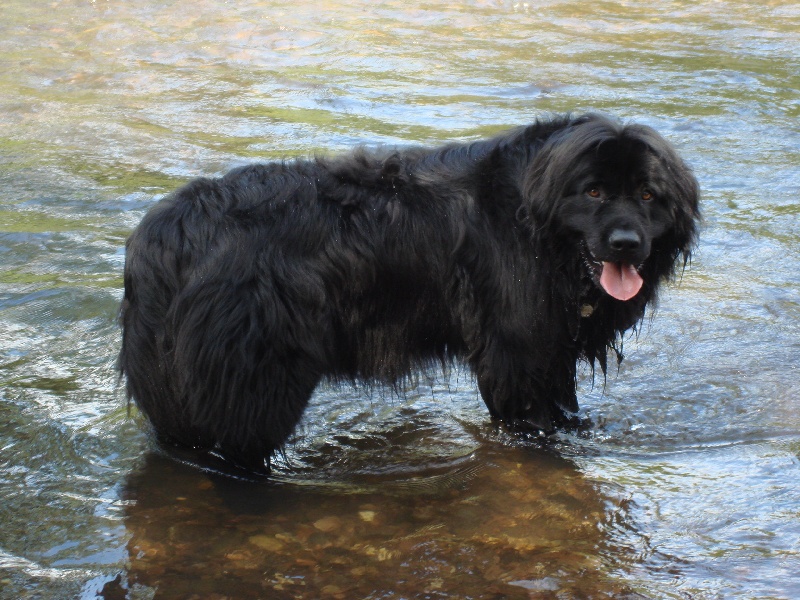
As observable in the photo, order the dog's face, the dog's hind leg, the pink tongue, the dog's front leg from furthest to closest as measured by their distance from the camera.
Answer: the dog's front leg → the pink tongue → the dog's face → the dog's hind leg

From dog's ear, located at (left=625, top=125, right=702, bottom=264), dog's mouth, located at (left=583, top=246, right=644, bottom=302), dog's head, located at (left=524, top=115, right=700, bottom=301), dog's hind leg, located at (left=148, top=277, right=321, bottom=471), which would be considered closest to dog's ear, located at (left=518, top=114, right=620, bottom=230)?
dog's head, located at (left=524, top=115, right=700, bottom=301)

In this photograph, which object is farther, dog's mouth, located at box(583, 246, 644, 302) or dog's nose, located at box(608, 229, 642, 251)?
dog's mouth, located at box(583, 246, 644, 302)

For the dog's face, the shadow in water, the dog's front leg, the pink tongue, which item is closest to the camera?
the shadow in water

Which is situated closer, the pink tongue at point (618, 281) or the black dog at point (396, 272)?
the black dog at point (396, 272)

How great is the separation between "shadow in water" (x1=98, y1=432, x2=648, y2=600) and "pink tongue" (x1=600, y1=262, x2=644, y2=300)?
826 mm

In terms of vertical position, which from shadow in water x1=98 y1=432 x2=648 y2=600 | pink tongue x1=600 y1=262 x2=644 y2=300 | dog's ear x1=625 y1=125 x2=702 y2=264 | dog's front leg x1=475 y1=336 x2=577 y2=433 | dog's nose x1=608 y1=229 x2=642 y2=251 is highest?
dog's ear x1=625 y1=125 x2=702 y2=264

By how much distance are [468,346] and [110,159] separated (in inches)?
201

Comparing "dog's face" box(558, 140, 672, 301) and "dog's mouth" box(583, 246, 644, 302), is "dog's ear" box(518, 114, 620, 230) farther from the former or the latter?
"dog's mouth" box(583, 246, 644, 302)

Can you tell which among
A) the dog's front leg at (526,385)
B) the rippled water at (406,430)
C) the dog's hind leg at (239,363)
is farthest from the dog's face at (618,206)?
the dog's hind leg at (239,363)

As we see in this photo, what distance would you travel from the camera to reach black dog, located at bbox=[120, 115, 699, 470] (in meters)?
4.12

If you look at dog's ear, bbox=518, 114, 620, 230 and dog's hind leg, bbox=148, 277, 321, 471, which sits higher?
dog's ear, bbox=518, 114, 620, 230

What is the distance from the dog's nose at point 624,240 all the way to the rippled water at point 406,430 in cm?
101

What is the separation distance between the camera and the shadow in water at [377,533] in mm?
3605

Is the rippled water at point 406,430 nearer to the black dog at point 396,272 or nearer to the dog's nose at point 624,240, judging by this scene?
the black dog at point 396,272
